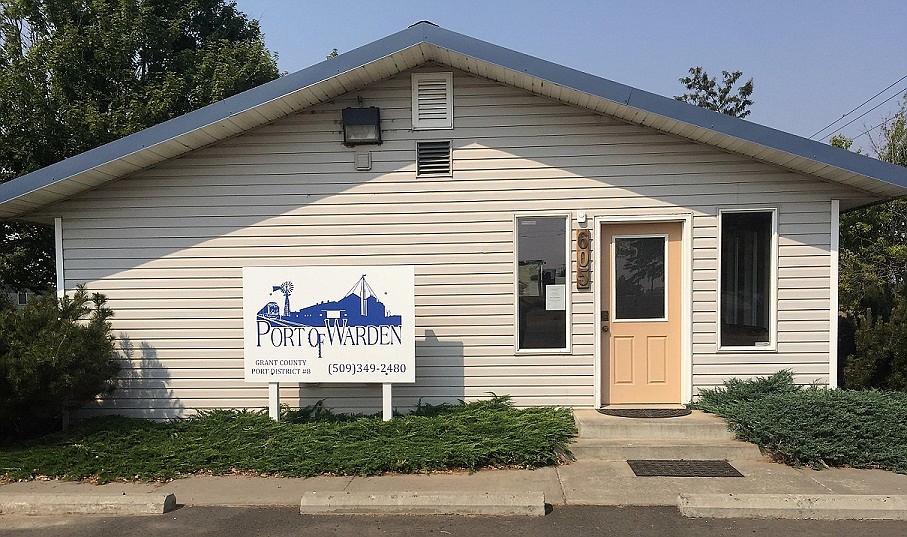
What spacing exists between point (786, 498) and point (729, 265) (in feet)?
9.55

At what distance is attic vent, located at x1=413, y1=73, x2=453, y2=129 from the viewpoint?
6934mm

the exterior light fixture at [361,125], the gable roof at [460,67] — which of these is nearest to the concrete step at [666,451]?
the gable roof at [460,67]

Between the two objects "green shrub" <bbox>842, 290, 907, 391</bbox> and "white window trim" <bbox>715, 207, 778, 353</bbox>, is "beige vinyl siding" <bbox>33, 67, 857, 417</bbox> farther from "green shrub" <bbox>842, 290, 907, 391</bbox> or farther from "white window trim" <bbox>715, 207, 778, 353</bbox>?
"green shrub" <bbox>842, 290, 907, 391</bbox>

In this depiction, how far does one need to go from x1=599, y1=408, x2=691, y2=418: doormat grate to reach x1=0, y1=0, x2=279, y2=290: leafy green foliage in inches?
374

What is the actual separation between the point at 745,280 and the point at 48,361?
7.72 metres

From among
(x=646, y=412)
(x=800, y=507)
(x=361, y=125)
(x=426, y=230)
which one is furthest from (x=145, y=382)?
(x=800, y=507)

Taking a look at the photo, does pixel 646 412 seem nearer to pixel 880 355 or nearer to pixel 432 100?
pixel 880 355

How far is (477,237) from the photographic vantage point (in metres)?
6.93

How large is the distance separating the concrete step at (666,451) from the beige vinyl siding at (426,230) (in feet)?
3.10

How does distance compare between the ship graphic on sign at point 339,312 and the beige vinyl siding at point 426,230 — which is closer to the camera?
the ship graphic on sign at point 339,312

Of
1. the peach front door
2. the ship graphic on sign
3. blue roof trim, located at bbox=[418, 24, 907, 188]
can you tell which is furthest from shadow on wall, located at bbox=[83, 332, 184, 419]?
the peach front door

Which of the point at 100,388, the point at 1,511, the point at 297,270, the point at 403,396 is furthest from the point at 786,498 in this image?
the point at 100,388

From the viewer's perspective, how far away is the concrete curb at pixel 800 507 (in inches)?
181

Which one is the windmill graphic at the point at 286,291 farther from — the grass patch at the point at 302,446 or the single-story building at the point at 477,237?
the grass patch at the point at 302,446
